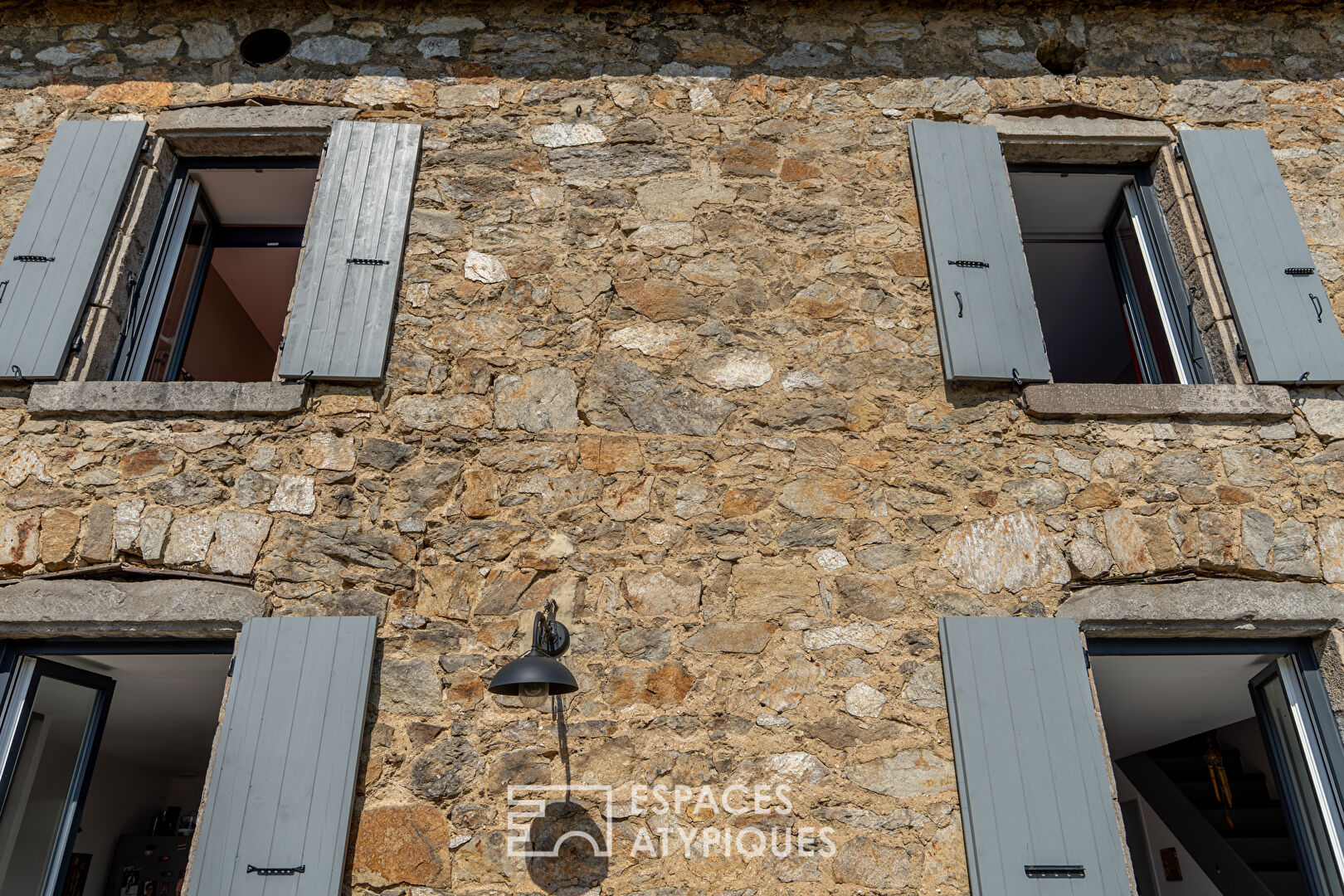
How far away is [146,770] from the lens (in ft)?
20.1

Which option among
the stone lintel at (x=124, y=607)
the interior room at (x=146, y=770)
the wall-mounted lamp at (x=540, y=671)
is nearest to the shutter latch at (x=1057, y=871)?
the wall-mounted lamp at (x=540, y=671)

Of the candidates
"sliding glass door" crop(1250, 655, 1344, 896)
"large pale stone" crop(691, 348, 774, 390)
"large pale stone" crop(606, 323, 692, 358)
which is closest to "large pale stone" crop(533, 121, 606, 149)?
"large pale stone" crop(606, 323, 692, 358)

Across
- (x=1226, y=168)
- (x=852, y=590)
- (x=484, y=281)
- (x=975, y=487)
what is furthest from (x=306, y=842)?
(x=1226, y=168)

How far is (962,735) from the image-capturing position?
2941 mm

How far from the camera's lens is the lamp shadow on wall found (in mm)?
2818

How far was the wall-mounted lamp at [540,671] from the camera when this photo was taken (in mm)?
2758

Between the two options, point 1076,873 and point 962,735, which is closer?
point 1076,873

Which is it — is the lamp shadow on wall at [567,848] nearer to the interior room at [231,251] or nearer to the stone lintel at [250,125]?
the interior room at [231,251]

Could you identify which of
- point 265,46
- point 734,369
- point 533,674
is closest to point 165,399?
point 533,674

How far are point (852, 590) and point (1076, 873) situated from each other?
1.08m

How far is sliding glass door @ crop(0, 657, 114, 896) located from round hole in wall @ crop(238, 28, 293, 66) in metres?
2.85

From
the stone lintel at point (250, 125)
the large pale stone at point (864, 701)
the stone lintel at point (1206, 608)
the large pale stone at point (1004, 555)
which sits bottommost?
the large pale stone at point (864, 701)

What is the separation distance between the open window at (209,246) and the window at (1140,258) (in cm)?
279

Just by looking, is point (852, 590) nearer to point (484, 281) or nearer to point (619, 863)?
point (619, 863)
